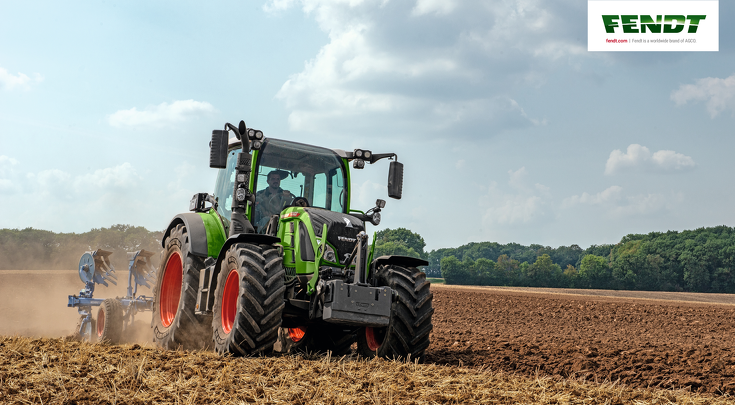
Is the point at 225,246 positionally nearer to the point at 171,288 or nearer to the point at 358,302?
the point at 358,302

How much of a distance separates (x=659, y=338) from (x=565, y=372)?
328 inches

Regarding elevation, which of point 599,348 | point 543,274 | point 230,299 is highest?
point 543,274

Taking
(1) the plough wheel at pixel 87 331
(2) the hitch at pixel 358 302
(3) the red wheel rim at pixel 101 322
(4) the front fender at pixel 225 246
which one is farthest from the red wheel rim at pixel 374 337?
(1) the plough wheel at pixel 87 331

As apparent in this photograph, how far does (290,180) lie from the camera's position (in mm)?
8375

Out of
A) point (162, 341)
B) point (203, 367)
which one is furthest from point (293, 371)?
point (162, 341)

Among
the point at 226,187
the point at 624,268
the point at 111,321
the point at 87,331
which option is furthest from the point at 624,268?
the point at 226,187

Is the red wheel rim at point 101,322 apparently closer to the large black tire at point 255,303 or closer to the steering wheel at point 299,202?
the large black tire at point 255,303

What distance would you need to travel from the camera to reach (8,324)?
1421 centimetres

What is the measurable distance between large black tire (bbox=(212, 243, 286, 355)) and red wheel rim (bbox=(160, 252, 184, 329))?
2.30m

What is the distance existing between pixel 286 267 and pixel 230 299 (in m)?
0.78

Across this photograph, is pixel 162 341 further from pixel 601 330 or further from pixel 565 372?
pixel 601 330

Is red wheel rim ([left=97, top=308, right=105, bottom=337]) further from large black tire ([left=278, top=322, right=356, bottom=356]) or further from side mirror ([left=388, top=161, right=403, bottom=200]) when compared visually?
side mirror ([left=388, top=161, right=403, bottom=200])

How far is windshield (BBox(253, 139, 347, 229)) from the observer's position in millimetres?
8172

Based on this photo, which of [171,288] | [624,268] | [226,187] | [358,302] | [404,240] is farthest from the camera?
[404,240]
